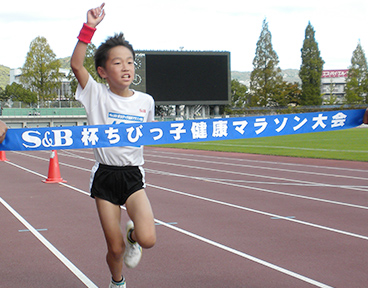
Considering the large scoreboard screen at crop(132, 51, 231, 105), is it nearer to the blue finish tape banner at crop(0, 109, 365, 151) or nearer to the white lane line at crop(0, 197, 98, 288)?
the white lane line at crop(0, 197, 98, 288)

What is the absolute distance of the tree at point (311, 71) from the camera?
8512 centimetres

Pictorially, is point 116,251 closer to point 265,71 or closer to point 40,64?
point 40,64

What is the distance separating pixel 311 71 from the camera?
85.1 m

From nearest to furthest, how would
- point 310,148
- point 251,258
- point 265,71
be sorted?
point 251,258, point 310,148, point 265,71

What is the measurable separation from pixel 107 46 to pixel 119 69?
0.25m

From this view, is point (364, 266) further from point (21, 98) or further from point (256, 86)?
point (21, 98)

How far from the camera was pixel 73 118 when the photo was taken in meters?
65.2

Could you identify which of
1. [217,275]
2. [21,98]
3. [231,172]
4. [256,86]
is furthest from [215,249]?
[21,98]

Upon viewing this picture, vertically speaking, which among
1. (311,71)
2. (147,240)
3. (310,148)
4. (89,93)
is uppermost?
(311,71)

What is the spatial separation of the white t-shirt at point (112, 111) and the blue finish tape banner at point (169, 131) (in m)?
0.06

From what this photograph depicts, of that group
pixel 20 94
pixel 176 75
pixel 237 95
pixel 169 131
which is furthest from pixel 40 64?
pixel 169 131

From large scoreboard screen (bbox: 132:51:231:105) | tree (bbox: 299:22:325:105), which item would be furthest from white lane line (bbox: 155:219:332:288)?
tree (bbox: 299:22:325:105)

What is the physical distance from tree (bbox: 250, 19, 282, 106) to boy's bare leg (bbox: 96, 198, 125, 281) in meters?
83.5

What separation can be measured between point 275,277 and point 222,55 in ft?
190
